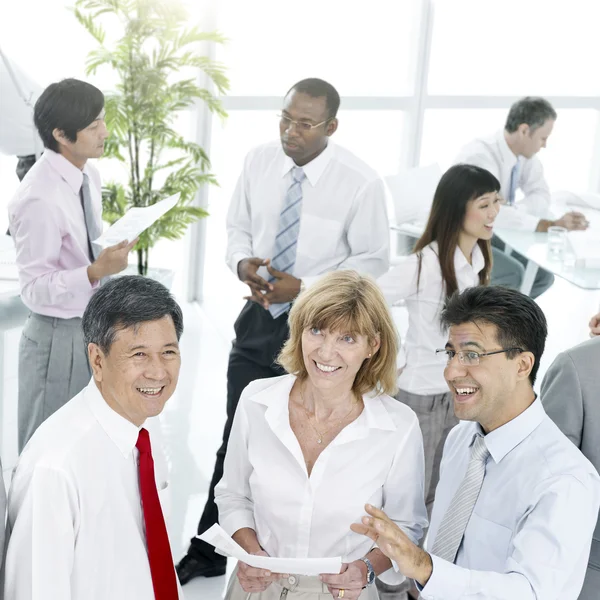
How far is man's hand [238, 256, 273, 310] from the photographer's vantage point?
373 centimetres

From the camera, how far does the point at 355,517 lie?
2.45 meters

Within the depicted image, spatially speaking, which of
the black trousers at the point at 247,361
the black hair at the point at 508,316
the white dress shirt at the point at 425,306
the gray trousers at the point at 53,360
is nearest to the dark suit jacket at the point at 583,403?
the black hair at the point at 508,316

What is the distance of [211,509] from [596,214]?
4.11m

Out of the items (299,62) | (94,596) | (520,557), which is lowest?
(94,596)

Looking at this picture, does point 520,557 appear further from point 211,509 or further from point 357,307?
point 211,509

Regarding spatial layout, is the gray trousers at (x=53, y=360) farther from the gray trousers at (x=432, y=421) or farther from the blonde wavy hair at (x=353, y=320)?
the gray trousers at (x=432, y=421)

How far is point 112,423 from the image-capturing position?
215cm

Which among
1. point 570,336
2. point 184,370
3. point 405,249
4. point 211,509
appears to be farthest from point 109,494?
point 570,336

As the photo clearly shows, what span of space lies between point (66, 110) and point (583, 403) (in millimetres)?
2374

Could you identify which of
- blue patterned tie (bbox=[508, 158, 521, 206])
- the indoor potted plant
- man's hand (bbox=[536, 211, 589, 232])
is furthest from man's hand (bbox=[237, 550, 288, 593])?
blue patterned tie (bbox=[508, 158, 521, 206])

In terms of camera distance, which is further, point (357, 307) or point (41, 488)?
point (357, 307)

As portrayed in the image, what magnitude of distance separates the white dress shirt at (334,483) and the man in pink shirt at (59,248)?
1.28 metres

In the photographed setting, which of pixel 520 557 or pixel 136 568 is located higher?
pixel 520 557

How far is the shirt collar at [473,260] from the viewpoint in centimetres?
364
